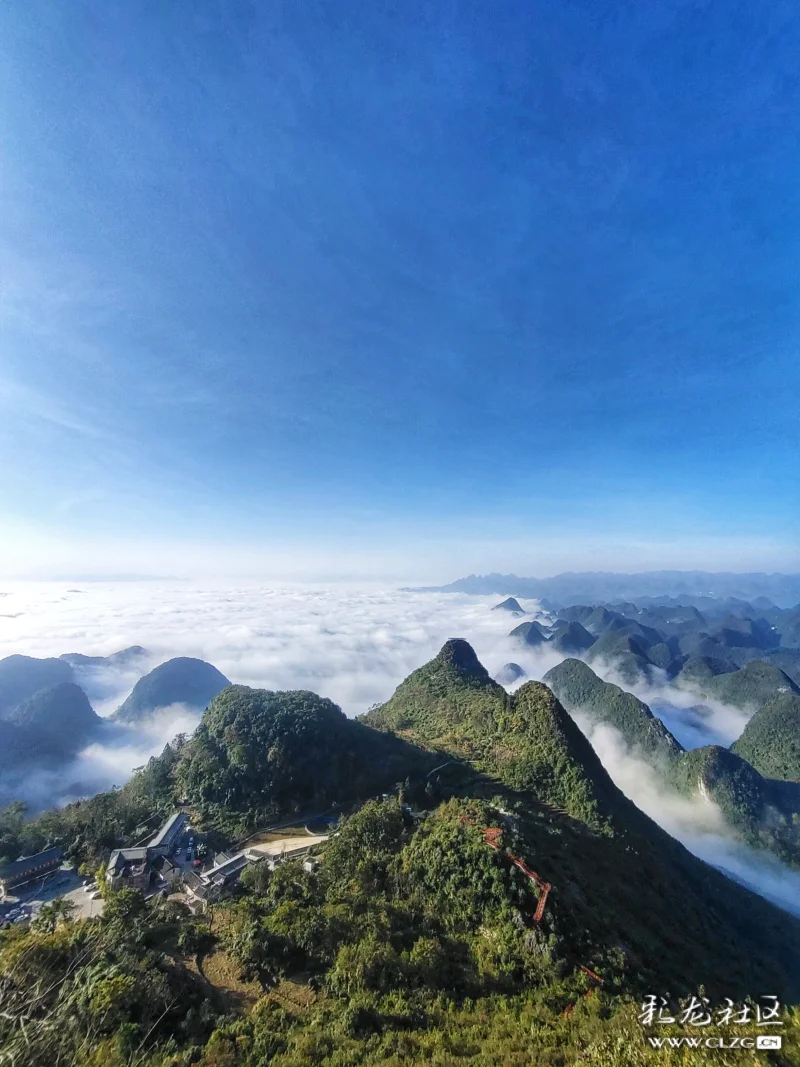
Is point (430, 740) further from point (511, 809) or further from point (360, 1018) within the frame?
point (360, 1018)

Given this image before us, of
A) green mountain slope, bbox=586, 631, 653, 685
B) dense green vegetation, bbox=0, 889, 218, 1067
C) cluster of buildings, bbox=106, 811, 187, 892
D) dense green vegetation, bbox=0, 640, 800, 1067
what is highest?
dense green vegetation, bbox=0, 889, 218, 1067

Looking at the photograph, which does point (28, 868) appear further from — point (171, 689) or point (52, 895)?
point (171, 689)

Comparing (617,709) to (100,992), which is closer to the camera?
(100,992)

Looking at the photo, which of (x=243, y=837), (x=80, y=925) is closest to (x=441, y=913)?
(x=80, y=925)

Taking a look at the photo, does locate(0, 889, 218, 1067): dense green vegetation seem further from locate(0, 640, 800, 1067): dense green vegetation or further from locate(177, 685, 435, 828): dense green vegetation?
locate(177, 685, 435, 828): dense green vegetation

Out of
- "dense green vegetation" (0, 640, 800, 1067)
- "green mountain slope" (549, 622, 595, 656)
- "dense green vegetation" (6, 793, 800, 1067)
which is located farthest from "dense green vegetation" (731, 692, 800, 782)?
"green mountain slope" (549, 622, 595, 656)

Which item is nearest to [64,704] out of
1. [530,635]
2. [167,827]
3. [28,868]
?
[28,868]
